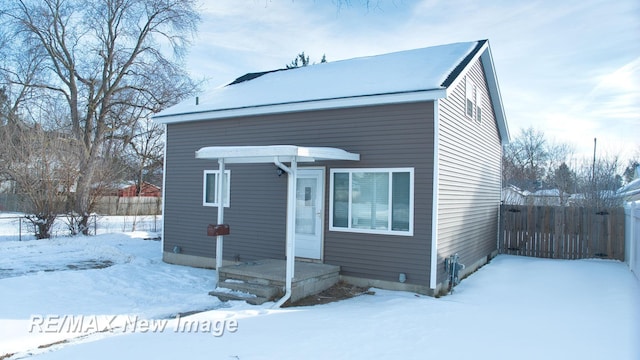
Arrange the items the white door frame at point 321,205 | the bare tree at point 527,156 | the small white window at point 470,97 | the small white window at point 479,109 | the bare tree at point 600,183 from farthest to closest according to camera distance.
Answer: the bare tree at point 527,156 < the bare tree at point 600,183 < the small white window at point 479,109 < the small white window at point 470,97 < the white door frame at point 321,205

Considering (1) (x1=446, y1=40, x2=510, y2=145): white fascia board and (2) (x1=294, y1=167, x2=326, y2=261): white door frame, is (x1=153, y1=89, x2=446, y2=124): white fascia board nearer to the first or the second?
(2) (x1=294, y1=167, x2=326, y2=261): white door frame

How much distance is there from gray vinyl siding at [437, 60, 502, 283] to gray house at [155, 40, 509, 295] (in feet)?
0.16

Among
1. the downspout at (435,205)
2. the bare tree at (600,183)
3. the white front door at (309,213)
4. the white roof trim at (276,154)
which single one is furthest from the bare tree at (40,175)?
the bare tree at (600,183)

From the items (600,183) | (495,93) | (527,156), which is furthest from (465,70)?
(527,156)

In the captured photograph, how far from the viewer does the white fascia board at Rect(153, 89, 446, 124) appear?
7562mm

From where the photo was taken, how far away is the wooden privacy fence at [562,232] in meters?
11.4

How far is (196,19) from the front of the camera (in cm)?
2634

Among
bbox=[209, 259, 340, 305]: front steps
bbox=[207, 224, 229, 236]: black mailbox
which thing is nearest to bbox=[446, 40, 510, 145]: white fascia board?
bbox=[209, 259, 340, 305]: front steps

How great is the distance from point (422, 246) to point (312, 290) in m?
2.05

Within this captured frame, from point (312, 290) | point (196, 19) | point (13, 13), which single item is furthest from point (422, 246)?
point (13, 13)

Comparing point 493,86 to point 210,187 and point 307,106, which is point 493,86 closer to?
point 307,106

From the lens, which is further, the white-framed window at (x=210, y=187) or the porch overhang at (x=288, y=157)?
the white-framed window at (x=210, y=187)

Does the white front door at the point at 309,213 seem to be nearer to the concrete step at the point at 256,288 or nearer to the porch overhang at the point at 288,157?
the porch overhang at the point at 288,157

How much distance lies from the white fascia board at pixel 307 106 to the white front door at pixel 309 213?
4.20ft
